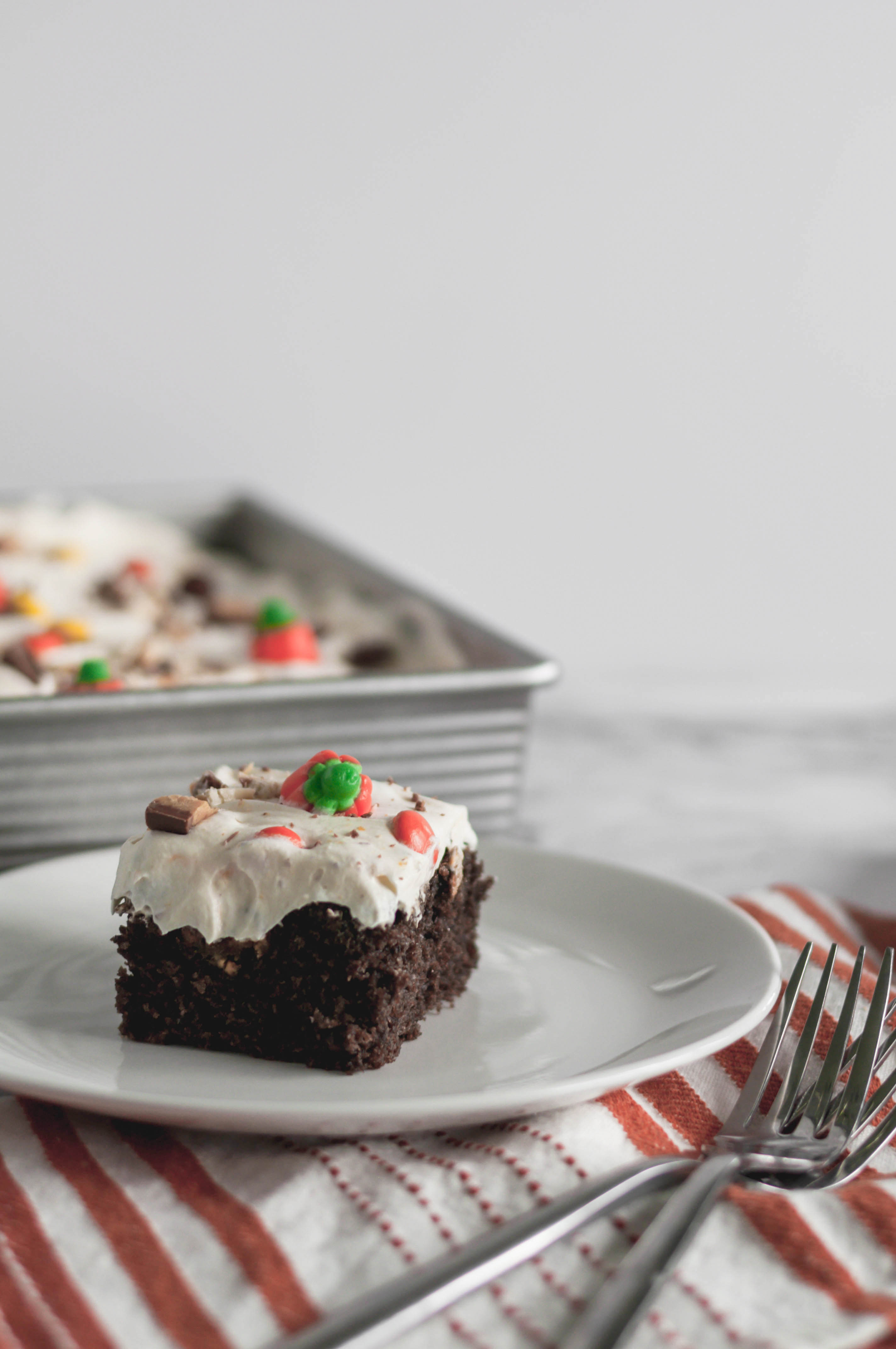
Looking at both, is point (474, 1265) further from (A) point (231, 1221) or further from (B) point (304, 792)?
(B) point (304, 792)

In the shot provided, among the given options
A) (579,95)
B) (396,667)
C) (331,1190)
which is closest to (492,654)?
(396,667)

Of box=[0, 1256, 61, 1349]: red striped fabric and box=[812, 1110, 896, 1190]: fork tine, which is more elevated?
box=[812, 1110, 896, 1190]: fork tine

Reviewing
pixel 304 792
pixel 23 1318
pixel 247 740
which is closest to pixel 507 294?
pixel 247 740

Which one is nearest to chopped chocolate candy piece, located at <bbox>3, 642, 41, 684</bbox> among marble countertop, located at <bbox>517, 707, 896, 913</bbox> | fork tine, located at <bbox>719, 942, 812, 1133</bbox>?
marble countertop, located at <bbox>517, 707, 896, 913</bbox>

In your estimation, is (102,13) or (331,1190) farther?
(102,13)

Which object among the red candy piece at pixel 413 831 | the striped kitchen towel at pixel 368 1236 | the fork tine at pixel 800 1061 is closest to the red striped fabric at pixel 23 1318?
the striped kitchen towel at pixel 368 1236

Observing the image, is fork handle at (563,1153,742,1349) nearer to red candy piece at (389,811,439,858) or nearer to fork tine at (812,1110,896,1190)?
fork tine at (812,1110,896,1190)

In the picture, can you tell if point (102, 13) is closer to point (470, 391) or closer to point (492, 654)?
point (470, 391)
